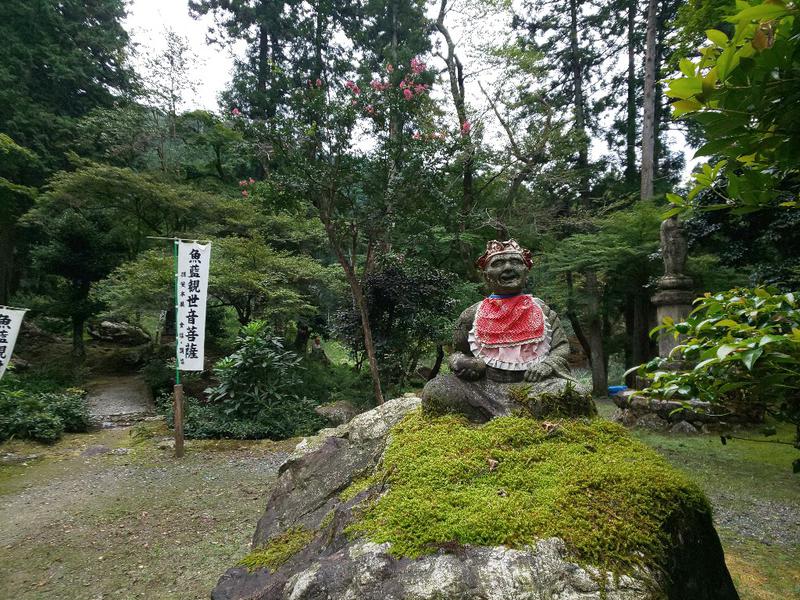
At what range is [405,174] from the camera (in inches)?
282

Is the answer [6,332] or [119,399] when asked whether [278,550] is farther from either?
[119,399]

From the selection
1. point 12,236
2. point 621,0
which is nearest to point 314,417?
point 12,236

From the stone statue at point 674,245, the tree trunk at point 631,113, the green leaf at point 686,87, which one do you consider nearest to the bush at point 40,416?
the green leaf at point 686,87

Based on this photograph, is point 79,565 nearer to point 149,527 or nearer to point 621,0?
point 149,527

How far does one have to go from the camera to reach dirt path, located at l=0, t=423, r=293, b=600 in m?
3.13

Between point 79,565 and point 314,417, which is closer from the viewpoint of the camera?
point 79,565

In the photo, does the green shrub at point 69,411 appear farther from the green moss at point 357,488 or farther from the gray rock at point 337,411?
the green moss at point 357,488

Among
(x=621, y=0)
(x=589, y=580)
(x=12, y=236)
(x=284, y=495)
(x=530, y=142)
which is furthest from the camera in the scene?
(x=621, y=0)

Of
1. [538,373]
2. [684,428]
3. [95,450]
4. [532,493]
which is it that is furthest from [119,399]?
[684,428]

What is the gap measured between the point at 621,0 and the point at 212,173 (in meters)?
13.3

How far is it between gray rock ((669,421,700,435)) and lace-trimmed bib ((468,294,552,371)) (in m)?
4.97

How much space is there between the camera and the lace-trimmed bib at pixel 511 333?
10.7ft

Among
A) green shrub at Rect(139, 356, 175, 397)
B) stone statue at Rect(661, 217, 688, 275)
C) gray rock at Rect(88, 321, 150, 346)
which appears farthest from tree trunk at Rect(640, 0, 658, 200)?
gray rock at Rect(88, 321, 150, 346)

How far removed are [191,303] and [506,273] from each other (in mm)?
4690
